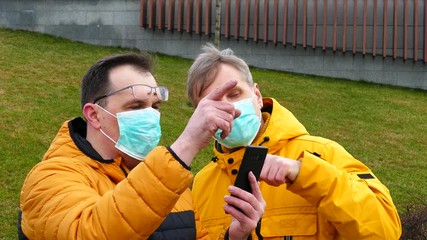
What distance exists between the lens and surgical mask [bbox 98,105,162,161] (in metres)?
2.40

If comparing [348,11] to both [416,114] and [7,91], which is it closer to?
[416,114]

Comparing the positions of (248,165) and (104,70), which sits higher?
(104,70)

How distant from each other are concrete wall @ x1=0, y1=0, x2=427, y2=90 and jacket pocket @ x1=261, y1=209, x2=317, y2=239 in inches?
504

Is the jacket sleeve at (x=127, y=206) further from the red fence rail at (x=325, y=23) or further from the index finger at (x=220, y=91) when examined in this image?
the red fence rail at (x=325, y=23)

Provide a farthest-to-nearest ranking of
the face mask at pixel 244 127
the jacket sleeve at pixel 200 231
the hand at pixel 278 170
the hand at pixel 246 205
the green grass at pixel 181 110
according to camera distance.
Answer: the green grass at pixel 181 110 → the jacket sleeve at pixel 200 231 → the face mask at pixel 244 127 → the hand at pixel 278 170 → the hand at pixel 246 205

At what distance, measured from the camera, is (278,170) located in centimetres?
213

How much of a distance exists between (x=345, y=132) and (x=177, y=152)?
8.39 meters

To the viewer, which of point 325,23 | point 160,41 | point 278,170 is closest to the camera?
point 278,170

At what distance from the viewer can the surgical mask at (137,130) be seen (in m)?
2.40

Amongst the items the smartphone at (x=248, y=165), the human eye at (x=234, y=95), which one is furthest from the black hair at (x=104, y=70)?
the smartphone at (x=248, y=165)

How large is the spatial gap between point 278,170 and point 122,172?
0.61 meters

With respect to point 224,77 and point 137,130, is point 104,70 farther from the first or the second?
point 224,77

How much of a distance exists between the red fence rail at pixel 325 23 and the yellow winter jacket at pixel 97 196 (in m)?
13.0

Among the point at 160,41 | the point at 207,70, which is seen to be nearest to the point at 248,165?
the point at 207,70
